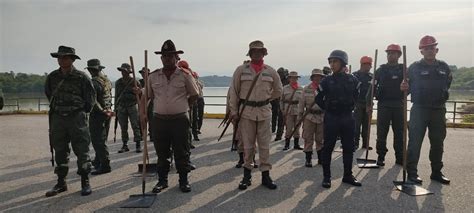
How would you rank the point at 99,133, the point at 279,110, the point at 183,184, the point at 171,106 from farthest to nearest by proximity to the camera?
the point at 279,110, the point at 99,133, the point at 183,184, the point at 171,106

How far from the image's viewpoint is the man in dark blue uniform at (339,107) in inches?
187

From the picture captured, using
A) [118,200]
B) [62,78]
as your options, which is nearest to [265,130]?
[118,200]

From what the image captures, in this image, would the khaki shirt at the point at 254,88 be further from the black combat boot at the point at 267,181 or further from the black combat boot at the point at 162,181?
the black combat boot at the point at 162,181

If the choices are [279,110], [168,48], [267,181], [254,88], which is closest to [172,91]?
[168,48]

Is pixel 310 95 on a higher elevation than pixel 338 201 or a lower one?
higher

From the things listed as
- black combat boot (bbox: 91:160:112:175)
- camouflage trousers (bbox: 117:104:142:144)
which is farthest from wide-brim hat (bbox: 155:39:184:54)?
camouflage trousers (bbox: 117:104:142:144)

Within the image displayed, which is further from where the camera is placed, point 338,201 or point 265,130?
point 265,130

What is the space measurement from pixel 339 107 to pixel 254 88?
1226 mm

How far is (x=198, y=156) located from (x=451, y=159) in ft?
16.1

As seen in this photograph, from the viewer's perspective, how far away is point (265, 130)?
4.82 meters

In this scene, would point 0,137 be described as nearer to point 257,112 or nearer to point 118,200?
point 118,200

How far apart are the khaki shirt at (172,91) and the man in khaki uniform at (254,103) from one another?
65cm

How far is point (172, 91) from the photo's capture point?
4.46 meters

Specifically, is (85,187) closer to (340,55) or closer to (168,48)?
(168,48)
